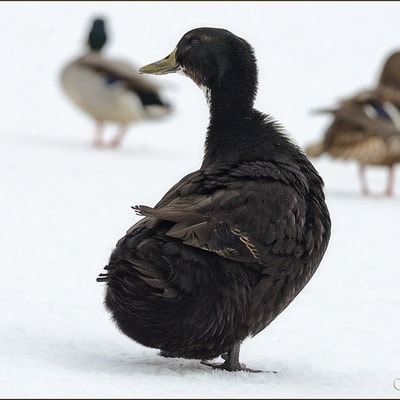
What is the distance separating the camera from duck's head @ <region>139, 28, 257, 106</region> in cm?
635

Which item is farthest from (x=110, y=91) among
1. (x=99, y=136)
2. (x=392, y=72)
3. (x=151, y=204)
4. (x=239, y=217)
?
(x=239, y=217)

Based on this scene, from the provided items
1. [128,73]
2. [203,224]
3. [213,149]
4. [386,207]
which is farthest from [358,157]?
[203,224]

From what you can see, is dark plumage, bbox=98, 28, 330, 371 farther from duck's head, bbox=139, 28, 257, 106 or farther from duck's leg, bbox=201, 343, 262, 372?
duck's head, bbox=139, 28, 257, 106

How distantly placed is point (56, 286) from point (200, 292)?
2.69 meters

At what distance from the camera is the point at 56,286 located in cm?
791

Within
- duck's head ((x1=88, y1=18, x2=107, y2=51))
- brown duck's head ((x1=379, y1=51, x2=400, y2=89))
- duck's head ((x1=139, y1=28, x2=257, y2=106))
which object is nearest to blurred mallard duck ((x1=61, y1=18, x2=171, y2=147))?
duck's head ((x1=88, y1=18, x2=107, y2=51))

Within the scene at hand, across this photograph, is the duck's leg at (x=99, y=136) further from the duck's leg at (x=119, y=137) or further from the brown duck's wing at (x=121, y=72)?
the brown duck's wing at (x=121, y=72)

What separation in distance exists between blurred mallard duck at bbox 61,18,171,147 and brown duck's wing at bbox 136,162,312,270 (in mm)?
11572

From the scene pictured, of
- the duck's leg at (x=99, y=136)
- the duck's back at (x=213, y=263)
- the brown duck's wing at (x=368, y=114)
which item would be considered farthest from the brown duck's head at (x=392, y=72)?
the duck's back at (x=213, y=263)

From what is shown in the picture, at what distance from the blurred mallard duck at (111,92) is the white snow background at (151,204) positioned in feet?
1.61

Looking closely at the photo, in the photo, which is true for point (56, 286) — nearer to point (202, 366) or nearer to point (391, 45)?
→ point (202, 366)

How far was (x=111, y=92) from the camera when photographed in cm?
1745

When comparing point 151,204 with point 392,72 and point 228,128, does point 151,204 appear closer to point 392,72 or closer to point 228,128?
point 392,72

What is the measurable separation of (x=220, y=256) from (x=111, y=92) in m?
12.2
